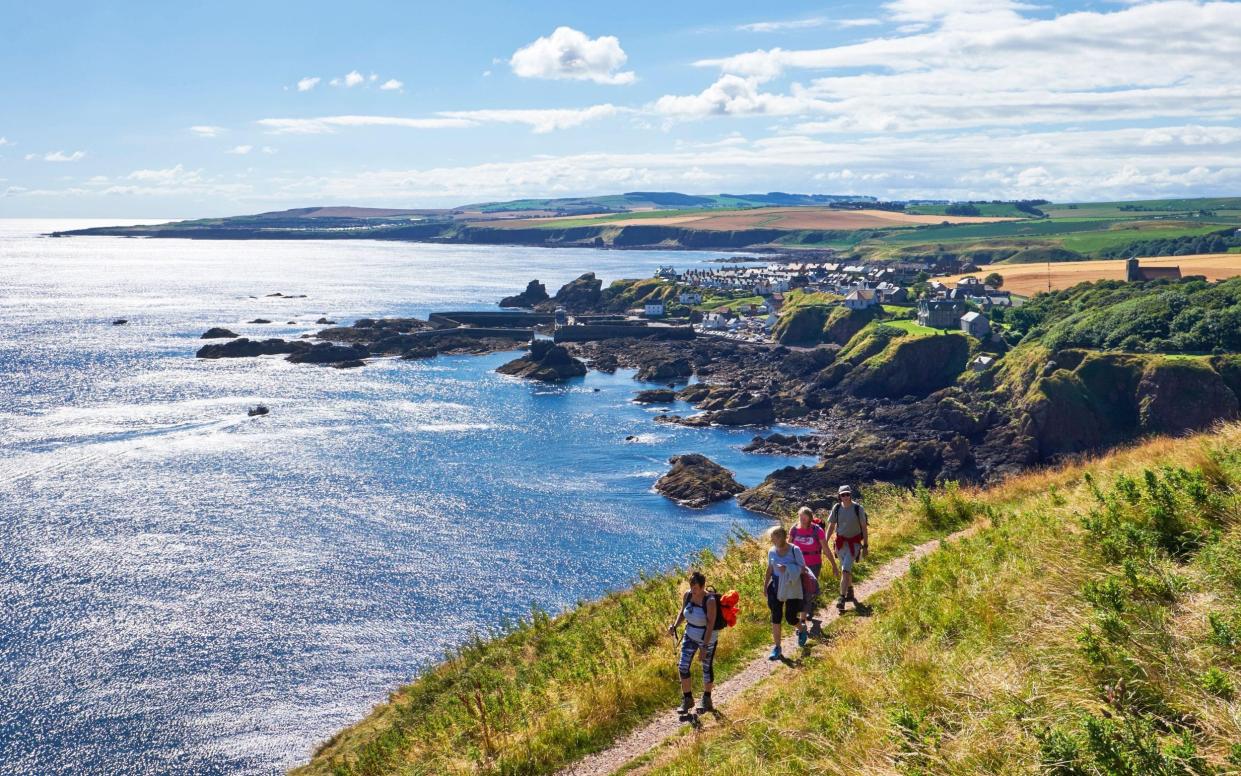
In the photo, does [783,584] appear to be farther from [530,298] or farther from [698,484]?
[530,298]

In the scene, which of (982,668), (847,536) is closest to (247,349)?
(847,536)

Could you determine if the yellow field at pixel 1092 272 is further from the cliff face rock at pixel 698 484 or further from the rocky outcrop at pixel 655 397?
the cliff face rock at pixel 698 484

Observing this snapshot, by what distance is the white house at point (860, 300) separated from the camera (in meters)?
110

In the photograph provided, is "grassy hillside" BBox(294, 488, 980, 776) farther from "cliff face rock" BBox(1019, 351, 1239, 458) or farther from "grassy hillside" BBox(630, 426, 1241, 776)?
"cliff face rock" BBox(1019, 351, 1239, 458)

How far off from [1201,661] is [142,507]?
56802mm

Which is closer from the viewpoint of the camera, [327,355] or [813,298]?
[327,355]

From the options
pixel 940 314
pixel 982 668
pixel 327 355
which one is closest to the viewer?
pixel 982 668

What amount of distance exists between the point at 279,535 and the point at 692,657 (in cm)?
4287

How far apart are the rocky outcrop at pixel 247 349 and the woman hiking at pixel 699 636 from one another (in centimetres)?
10166

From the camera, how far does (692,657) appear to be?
1159 cm

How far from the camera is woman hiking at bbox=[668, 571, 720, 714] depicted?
37.8ft

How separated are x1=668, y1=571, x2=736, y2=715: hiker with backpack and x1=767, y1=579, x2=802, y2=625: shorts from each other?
1107mm

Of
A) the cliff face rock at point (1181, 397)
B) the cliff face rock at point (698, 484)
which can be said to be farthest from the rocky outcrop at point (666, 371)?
the cliff face rock at point (1181, 397)

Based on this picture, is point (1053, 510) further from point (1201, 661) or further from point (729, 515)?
point (729, 515)
